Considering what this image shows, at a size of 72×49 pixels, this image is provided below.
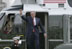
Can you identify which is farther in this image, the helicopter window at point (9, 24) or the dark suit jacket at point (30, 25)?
the helicopter window at point (9, 24)

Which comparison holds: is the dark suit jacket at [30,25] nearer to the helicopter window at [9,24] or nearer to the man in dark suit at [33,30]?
the man in dark suit at [33,30]

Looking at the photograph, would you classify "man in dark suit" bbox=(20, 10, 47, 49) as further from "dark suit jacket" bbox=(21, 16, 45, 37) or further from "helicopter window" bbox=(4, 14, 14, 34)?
"helicopter window" bbox=(4, 14, 14, 34)

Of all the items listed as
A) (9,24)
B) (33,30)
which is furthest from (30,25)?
(9,24)

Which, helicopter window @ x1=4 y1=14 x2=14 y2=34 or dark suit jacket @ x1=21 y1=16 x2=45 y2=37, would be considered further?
helicopter window @ x1=4 y1=14 x2=14 y2=34

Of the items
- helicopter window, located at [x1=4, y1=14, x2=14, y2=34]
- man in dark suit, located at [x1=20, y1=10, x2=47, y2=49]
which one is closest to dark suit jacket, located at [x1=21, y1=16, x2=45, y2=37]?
man in dark suit, located at [x1=20, y1=10, x2=47, y2=49]

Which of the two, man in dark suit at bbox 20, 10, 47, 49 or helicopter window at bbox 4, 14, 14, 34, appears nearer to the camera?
man in dark suit at bbox 20, 10, 47, 49

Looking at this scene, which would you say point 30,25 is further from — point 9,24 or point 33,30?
point 9,24

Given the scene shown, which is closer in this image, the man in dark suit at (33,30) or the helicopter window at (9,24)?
the man in dark suit at (33,30)

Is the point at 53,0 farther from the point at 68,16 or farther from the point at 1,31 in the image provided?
the point at 1,31

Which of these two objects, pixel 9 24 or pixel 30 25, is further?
pixel 9 24

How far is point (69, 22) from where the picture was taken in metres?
7.89

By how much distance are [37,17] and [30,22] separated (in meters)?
0.63

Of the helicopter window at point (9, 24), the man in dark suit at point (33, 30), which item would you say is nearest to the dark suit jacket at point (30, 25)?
the man in dark suit at point (33, 30)

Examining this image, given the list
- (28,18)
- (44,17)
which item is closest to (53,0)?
(44,17)
